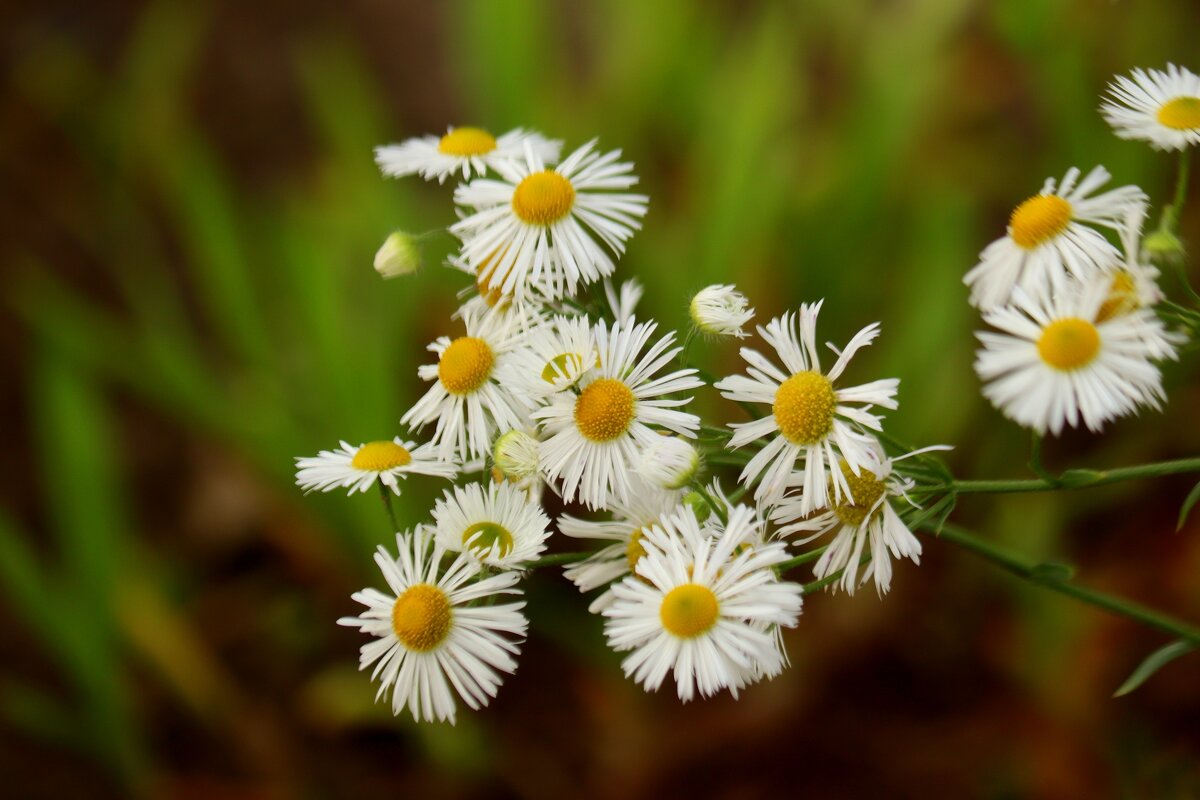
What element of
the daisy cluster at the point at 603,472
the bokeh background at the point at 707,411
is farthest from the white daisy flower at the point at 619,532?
the bokeh background at the point at 707,411

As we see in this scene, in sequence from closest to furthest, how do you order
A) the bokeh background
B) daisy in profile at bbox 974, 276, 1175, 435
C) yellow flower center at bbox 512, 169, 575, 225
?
daisy in profile at bbox 974, 276, 1175, 435, yellow flower center at bbox 512, 169, 575, 225, the bokeh background

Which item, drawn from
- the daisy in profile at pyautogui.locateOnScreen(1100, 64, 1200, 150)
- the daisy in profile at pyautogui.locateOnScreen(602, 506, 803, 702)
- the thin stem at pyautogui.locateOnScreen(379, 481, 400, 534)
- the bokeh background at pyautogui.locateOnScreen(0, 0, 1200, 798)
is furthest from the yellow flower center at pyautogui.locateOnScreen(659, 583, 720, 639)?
the bokeh background at pyautogui.locateOnScreen(0, 0, 1200, 798)

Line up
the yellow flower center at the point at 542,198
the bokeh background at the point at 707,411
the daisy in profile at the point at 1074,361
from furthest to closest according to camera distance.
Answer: the bokeh background at the point at 707,411, the yellow flower center at the point at 542,198, the daisy in profile at the point at 1074,361

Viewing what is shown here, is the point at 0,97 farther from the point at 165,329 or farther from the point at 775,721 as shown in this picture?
the point at 775,721

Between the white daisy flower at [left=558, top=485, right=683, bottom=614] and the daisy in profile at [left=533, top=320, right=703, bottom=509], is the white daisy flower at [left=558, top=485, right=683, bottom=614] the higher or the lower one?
the lower one

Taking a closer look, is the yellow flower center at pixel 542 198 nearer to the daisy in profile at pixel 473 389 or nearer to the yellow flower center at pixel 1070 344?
the daisy in profile at pixel 473 389

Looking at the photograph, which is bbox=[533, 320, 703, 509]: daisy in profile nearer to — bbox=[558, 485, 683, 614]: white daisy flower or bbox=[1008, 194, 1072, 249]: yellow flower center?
bbox=[558, 485, 683, 614]: white daisy flower

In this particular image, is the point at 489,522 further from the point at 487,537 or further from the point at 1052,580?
the point at 1052,580
